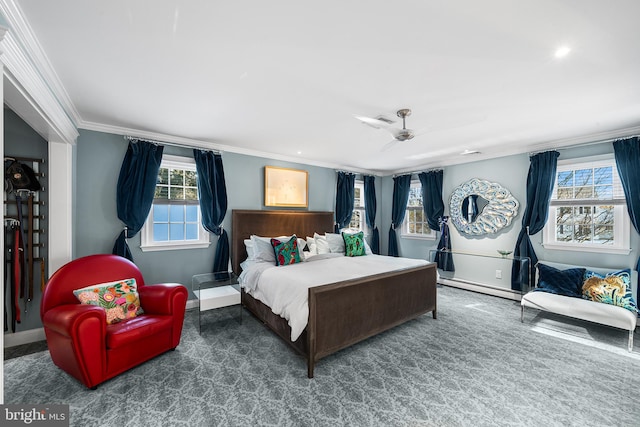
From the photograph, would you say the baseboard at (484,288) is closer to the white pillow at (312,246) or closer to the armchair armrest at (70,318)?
Answer: the white pillow at (312,246)

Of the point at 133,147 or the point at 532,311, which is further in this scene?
the point at 532,311

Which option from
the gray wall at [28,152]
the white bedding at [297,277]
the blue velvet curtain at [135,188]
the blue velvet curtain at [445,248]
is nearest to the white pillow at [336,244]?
the white bedding at [297,277]

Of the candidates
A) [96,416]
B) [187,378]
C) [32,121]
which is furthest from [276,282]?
[32,121]

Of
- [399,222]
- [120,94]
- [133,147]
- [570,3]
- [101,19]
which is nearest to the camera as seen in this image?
[570,3]

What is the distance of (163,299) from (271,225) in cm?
216

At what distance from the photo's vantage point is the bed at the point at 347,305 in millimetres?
2453

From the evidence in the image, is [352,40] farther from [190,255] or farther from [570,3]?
[190,255]

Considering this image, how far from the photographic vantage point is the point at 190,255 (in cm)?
396

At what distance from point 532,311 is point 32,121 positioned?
6.26m

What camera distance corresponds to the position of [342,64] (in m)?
2.03

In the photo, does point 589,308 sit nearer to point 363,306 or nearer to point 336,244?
point 363,306

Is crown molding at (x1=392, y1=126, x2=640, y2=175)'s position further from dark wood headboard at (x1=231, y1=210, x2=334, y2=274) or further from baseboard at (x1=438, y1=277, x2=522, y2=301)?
dark wood headboard at (x1=231, y1=210, x2=334, y2=274)

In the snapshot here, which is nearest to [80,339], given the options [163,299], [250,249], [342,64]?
[163,299]

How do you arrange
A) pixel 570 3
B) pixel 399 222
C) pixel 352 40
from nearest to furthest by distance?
pixel 570 3 → pixel 352 40 → pixel 399 222
